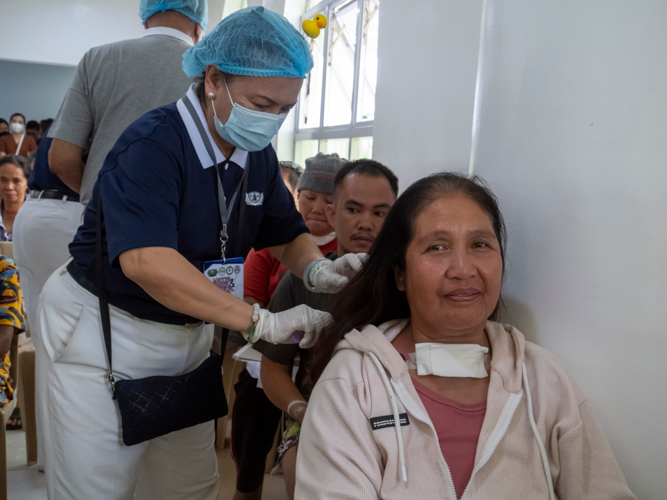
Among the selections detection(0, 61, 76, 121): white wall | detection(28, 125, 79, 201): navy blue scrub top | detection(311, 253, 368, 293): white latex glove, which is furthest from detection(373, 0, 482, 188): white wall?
detection(0, 61, 76, 121): white wall

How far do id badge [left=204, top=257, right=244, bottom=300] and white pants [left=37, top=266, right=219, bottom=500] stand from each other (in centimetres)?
16

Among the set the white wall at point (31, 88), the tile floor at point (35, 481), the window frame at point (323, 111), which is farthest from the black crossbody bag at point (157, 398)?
the white wall at point (31, 88)

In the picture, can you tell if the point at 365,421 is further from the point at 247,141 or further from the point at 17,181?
the point at 17,181

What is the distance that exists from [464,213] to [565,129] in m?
0.29

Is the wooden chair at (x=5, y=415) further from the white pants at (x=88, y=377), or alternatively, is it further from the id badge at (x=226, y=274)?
the id badge at (x=226, y=274)

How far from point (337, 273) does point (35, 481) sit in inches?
80.0

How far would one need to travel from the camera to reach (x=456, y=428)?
1.18 meters

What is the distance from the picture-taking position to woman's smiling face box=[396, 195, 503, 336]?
1.23 metres

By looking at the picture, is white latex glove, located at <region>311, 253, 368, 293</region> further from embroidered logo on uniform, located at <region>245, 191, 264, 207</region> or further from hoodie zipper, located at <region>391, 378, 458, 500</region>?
hoodie zipper, located at <region>391, 378, 458, 500</region>

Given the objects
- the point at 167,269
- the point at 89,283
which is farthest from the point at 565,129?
the point at 89,283

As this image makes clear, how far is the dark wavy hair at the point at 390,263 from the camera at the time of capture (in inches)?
52.9

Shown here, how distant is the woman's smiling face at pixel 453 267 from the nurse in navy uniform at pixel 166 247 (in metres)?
0.32

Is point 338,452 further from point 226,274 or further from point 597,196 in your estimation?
point 597,196

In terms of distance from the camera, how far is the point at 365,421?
114cm
